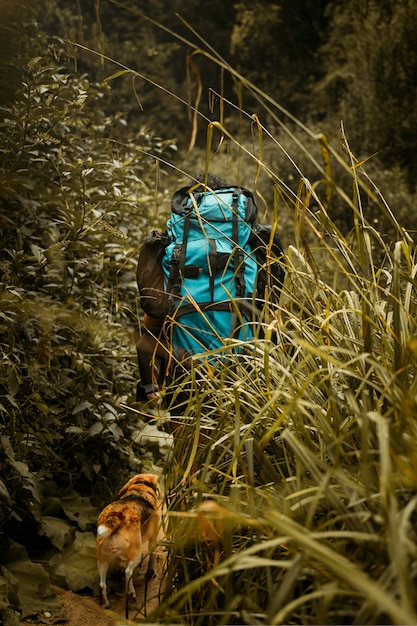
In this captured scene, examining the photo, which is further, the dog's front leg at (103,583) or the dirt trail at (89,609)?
the dog's front leg at (103,583)

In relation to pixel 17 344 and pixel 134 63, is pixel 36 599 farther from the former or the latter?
pixel 134 63

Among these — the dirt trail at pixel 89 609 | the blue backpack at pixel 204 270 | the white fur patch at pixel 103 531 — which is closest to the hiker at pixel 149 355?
the blue backpack at pixel 204 270

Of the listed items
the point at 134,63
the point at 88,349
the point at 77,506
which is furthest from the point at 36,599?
the point at 134,63

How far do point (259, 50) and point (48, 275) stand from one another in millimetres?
15410

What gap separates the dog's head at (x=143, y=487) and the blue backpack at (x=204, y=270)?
940 millimetres

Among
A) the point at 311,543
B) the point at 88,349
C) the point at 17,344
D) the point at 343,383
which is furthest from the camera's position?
the point at 88,349

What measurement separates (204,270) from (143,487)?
4.33ft

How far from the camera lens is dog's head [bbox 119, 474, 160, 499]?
3.70 metres

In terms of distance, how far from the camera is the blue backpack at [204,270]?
324 centimetres

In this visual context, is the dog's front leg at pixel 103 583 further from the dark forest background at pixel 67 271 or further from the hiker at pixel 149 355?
the hiker at pixel 149 355

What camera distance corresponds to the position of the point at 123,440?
4457mm

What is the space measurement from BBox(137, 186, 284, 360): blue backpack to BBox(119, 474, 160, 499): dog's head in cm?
94

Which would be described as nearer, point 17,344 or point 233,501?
point 233,501

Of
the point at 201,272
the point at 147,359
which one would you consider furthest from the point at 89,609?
the point at 201,272
